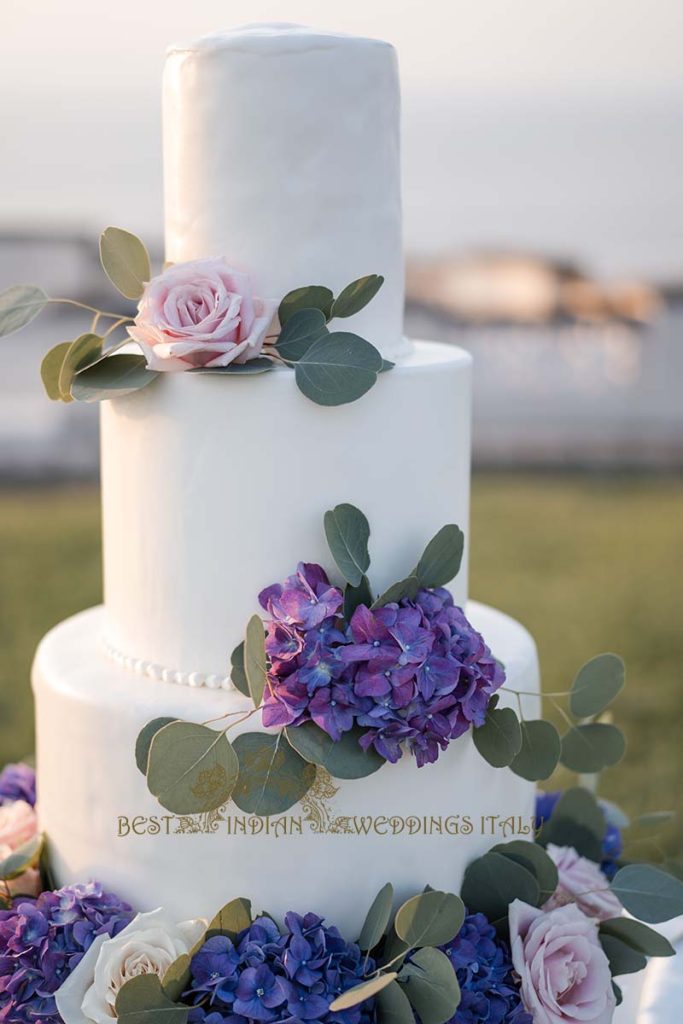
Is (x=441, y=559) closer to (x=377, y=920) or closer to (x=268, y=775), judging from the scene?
(x=268, y=775)

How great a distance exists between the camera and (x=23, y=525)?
6172 mm

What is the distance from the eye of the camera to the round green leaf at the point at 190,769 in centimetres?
133

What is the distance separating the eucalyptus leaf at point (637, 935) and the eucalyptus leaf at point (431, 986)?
31 cm

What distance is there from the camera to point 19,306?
1.50 metres

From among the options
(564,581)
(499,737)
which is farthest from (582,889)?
(564,581)

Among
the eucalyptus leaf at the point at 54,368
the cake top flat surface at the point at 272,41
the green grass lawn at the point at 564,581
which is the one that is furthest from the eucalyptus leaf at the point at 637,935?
the green grass lawn at the point at 564,581

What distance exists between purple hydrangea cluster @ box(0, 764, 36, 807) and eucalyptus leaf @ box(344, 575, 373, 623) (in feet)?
2.56

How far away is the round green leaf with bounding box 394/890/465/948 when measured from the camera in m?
1.38

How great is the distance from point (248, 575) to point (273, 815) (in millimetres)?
292

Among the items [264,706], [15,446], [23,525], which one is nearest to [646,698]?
[264,706]

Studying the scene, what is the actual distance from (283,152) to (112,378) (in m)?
0.35

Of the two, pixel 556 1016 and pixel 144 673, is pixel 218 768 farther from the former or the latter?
pixel 556 1016

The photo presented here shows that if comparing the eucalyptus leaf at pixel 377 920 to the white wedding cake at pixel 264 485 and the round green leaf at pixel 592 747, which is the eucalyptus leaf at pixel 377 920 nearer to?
the white wedding cake at pixel 264 485

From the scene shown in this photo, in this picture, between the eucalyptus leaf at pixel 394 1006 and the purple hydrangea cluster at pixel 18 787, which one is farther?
the purple hydrangea cluster at pixel 18 787
